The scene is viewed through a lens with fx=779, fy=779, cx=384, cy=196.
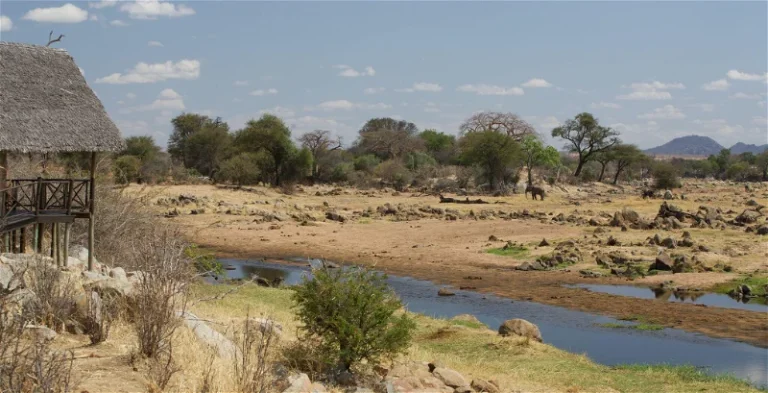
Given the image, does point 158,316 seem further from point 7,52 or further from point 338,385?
point 7,52

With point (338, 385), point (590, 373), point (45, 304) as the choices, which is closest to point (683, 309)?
point (590, 373)

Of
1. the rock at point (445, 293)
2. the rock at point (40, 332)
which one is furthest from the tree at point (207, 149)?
the rock at point (40, 332)

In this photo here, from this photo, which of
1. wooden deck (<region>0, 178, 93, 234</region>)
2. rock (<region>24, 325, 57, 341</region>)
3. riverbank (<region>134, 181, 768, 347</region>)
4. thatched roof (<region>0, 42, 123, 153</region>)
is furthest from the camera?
riverbank (<region>134, 181, 768, 347</region>)

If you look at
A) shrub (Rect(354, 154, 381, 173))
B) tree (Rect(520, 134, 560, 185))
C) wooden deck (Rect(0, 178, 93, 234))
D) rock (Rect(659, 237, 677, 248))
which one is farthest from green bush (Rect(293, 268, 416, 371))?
shrub (Rect(354, 154, 381, 173))

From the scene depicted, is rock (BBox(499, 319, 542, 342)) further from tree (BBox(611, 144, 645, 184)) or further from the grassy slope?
tree (BBox(611, 144, 645, 184))

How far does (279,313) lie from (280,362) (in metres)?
5.08

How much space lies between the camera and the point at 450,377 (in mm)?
10672

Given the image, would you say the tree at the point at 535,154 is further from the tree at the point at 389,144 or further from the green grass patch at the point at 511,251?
the green grass patch at the point at 511,251

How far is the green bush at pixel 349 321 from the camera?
10.6 meters

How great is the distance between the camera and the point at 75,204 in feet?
49.7

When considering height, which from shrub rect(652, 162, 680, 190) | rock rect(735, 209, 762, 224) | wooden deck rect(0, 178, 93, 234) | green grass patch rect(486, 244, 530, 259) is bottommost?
green grass patch rect(486, 244, 530, 259)

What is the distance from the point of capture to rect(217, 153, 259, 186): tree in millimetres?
48250

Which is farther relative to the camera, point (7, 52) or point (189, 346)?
point (7, 52)

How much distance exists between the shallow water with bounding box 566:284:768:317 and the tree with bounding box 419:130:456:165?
46742 mm
